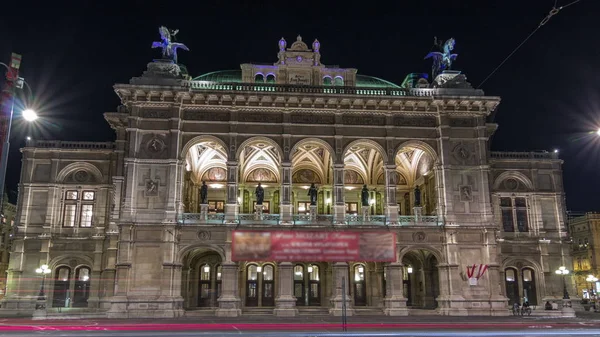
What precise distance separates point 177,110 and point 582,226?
6286 centimetres

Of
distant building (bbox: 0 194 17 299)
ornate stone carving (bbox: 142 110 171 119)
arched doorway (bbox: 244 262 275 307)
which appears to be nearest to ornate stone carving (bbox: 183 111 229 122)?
ornate stone carving (bbox: 142 110 171 119)

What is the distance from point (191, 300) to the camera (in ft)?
138

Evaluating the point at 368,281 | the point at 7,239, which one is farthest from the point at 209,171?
the point at 7,239

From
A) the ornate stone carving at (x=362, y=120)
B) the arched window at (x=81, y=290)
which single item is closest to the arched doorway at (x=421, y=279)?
the ornate stone carving at (x=362, y=120)

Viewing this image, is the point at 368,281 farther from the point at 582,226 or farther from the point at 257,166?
the point at 582,226

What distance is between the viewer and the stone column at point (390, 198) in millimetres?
37719

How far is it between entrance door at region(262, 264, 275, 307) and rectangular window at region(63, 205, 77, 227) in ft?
51.2

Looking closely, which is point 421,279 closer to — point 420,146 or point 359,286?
point 359,286

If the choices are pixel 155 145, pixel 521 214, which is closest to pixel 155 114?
pixel 155 145

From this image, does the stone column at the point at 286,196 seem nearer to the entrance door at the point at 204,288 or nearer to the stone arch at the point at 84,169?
the entrance door at the point at 204,288

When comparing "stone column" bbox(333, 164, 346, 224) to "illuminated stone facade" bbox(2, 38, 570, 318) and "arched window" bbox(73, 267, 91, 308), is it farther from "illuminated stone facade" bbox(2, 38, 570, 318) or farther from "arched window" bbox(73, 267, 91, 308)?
"arched window" bbox(73, 267, 91, 308)

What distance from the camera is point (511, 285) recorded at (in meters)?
43.4

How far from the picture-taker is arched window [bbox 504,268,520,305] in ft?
141

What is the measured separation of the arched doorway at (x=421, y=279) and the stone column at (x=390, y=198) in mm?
4743
